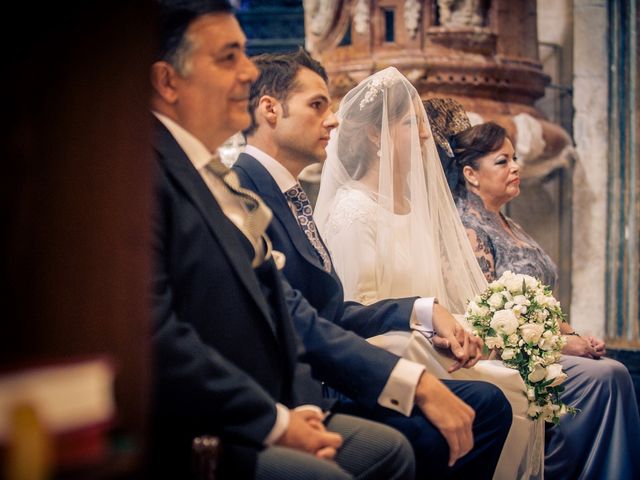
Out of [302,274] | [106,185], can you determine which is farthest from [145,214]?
[302,274]

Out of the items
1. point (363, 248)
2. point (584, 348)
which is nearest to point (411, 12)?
point (584, 348)

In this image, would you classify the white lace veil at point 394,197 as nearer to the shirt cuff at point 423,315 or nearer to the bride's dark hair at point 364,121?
the bride's dark hair at point 364,121

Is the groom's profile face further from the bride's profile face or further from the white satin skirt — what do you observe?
the white satin skirt

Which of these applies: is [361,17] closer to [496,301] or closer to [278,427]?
[496,301]

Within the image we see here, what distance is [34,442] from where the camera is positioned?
36.5 inches

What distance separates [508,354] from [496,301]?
0.64ft

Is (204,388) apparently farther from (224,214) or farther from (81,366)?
(81,366)

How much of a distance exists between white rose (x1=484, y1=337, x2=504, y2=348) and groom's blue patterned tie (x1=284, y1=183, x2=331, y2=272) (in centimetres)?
73

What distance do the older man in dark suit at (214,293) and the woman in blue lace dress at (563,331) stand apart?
216 cm

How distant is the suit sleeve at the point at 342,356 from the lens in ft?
8.23

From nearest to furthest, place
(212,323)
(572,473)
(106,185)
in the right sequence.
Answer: (106,185), (212,323), (572,473)

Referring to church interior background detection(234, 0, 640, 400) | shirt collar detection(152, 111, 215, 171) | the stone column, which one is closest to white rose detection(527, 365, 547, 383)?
shirt collar detection(152, 111, 215, 171)

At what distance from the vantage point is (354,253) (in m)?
3.41

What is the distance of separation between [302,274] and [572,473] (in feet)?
5.97
